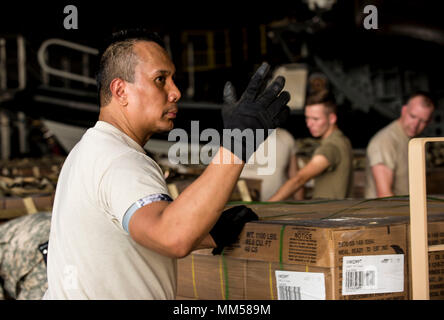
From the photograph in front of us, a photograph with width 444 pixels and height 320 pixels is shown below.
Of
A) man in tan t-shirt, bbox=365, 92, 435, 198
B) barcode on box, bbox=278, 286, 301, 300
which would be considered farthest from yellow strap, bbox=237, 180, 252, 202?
barcode on box, bbox=278, 286, 301, 300

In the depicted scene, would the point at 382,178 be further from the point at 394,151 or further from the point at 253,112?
the point at 253,112

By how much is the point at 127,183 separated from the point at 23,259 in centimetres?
214

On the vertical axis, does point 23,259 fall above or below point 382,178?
below

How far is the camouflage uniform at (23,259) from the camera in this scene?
3.44m

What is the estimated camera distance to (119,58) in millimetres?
1925

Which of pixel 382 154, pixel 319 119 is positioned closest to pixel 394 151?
pixel 382 154

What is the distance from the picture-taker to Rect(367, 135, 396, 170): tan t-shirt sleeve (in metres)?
4.62

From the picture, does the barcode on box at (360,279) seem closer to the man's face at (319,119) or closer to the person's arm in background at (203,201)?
the person's arm in background at (203,201)

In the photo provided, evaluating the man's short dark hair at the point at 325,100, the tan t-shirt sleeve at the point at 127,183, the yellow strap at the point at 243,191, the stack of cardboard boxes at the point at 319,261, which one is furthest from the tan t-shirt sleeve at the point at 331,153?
the tan t-shirt sleeve at the point at 127,183

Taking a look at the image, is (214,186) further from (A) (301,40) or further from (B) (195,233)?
(A) (301,40)

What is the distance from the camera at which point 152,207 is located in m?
1.58

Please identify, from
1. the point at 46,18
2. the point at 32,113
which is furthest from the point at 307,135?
the point at 46,18

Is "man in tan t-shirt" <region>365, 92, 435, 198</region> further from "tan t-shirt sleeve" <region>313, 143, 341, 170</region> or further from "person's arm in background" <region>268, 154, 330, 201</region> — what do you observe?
"person's arm in background" <region>268, 154, 330, 201</region>

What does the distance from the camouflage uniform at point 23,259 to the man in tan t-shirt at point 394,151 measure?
2.44 metres
